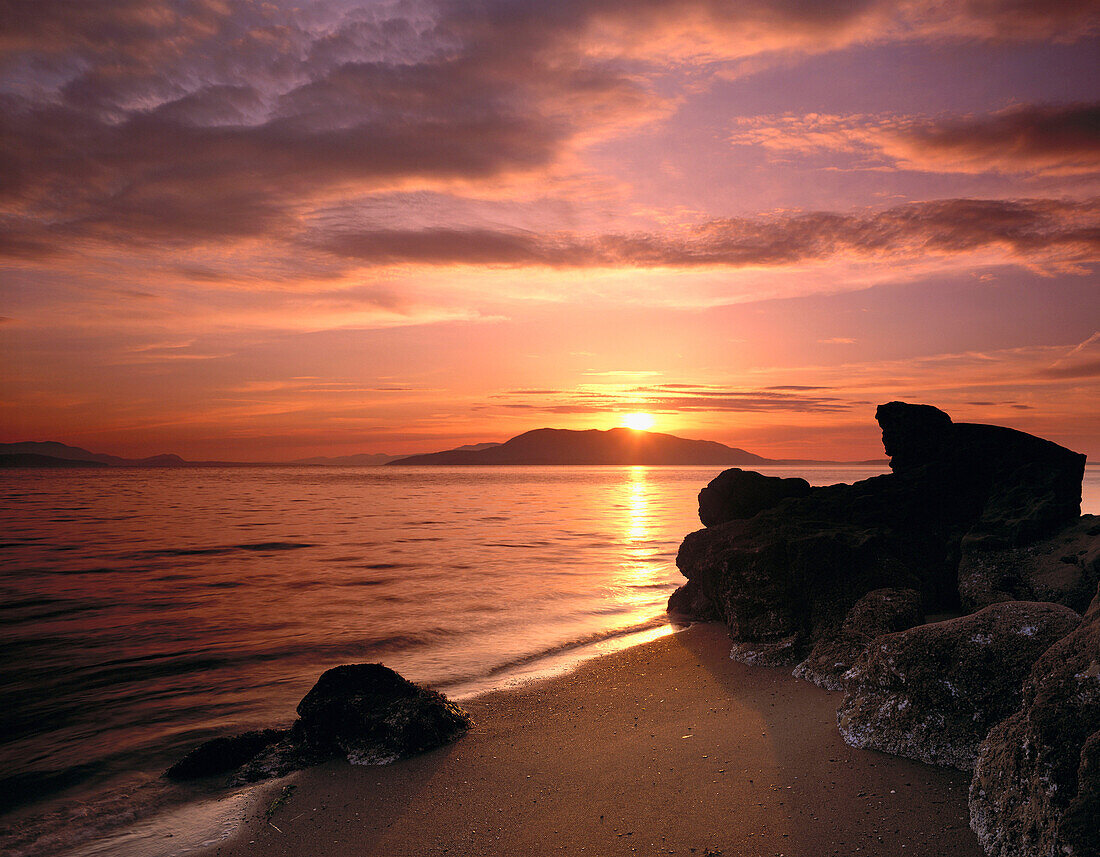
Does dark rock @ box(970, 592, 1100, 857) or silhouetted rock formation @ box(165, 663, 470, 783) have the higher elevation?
dark rock @ box(970, 592, 1100, 857)

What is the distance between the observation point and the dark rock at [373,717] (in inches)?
266

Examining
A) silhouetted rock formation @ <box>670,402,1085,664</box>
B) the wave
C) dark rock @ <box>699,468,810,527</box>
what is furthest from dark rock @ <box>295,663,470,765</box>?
dark rock @ <box>699,468,810,527</box>

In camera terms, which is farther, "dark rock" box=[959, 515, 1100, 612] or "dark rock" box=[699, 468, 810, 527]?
"dark rock" box=[699, 468, 810, 527]

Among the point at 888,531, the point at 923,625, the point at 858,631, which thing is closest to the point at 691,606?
the point at 888,531

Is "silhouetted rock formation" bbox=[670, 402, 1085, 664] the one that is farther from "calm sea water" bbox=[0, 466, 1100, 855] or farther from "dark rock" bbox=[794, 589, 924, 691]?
"calm sea water" bbox=[0, 466, 1100, 855]

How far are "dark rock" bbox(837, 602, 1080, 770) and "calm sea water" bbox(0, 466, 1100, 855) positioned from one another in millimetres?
6029

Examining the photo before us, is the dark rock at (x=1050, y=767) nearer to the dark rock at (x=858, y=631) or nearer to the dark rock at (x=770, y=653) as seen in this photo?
the dark rock at (x=858, y=631)

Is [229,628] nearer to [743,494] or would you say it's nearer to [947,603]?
[743,494]

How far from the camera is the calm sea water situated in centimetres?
797

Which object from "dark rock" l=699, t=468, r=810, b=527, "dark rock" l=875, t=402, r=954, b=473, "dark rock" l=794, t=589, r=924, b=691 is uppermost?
"dark rock" l=875, t=402, r=954, b=473

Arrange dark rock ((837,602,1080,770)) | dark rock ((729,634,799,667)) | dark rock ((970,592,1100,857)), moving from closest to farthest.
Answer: dark rock ((970,592,1100,857)) < dark rock ((837,602,1080,770)) < dark rock ((729,634,799,667))

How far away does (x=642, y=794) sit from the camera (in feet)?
18.0

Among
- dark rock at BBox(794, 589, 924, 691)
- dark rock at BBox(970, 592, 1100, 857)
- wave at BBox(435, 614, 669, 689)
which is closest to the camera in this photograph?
dark rock at BBox(970, 592, 1100, 857)

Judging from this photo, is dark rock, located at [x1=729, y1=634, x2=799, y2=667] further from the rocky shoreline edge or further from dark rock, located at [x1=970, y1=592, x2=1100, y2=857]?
dark rock, located at [x1=970, y1=592, x2=1100, y2=857]
